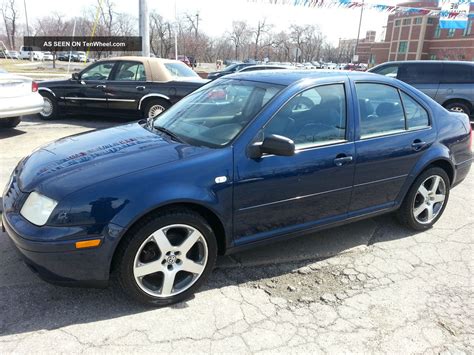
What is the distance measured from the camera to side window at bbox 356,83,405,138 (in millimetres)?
3568

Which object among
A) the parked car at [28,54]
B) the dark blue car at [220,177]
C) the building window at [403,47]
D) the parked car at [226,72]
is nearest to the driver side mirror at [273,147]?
the dark blue car at [220,177]

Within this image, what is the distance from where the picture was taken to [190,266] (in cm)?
288

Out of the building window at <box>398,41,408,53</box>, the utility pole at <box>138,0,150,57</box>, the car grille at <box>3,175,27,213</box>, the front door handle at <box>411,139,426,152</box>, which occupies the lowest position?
the car grille at <box>3,175,27,213</box>

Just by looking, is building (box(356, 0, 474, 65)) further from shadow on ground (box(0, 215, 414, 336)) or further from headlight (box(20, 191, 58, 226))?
headlight (box(20, 191, 58, 226))

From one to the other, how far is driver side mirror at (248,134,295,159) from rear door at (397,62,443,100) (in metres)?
9.09

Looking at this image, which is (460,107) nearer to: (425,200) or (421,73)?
(421,73)

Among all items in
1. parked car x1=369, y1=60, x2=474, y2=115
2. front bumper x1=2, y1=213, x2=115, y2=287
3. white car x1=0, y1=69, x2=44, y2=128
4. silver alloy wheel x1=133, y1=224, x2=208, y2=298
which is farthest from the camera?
parked car x1=369, y1=60, x2=474, y2=115

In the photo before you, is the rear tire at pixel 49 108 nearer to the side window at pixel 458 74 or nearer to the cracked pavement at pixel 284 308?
the cracked pavement at pixel 284 308

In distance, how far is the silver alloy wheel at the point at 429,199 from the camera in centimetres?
414

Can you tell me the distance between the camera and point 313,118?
11.0ft

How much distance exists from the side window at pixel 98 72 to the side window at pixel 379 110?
7084 millimetres

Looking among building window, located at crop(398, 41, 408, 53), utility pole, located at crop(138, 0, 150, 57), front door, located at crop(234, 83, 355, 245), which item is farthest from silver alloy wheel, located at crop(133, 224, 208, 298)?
building window, located at crop(398, 41, 408, 53)

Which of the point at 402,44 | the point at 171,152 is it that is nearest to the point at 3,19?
the point at 402,44

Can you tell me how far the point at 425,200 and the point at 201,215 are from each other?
2599 millimetres
